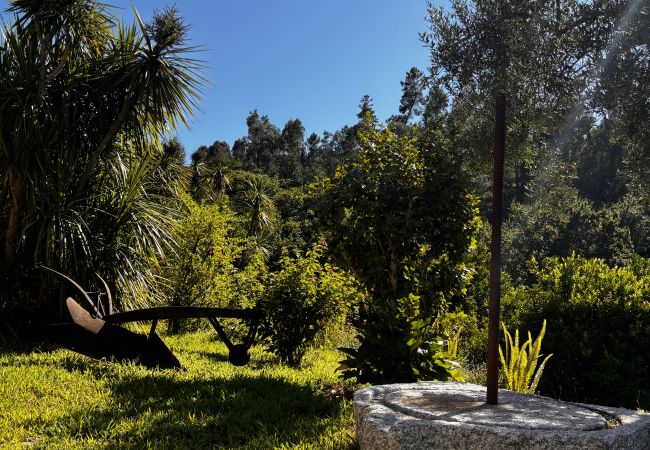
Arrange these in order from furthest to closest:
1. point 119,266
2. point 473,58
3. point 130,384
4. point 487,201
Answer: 1. point 487,201
2. point 119,266
3. point 473,58
4. point 130,384

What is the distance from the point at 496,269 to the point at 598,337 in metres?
4.73

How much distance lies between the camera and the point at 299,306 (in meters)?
7.53

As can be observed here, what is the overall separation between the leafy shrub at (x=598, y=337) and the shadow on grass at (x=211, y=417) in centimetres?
→ 384

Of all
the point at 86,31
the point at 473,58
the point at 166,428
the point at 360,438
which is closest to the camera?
the point at 360,438

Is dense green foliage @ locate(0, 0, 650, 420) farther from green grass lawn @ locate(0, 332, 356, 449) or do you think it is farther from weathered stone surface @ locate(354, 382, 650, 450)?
weathered stone surface @ locate(354, 382, 650, 450)

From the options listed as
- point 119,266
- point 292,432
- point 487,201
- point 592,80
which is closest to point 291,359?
point 119,266

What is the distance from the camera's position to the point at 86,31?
8203 millimetres

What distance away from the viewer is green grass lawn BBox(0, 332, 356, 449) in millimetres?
3689

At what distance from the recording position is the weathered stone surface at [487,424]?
8.38 feet

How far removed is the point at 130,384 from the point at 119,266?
2.99 meters

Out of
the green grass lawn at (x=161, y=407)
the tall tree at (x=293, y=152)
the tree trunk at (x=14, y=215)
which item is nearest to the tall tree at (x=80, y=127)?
the tree trunk at (x=14, y=215)

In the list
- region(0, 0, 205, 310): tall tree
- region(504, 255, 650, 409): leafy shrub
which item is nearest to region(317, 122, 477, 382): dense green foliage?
region(504, 255, 650, 409): leafy shrub

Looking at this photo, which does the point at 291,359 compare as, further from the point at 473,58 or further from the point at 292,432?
the point at 473,58

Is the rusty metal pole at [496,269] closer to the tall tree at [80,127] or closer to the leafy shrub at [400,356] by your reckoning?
the leafy shrub at [400,356]
